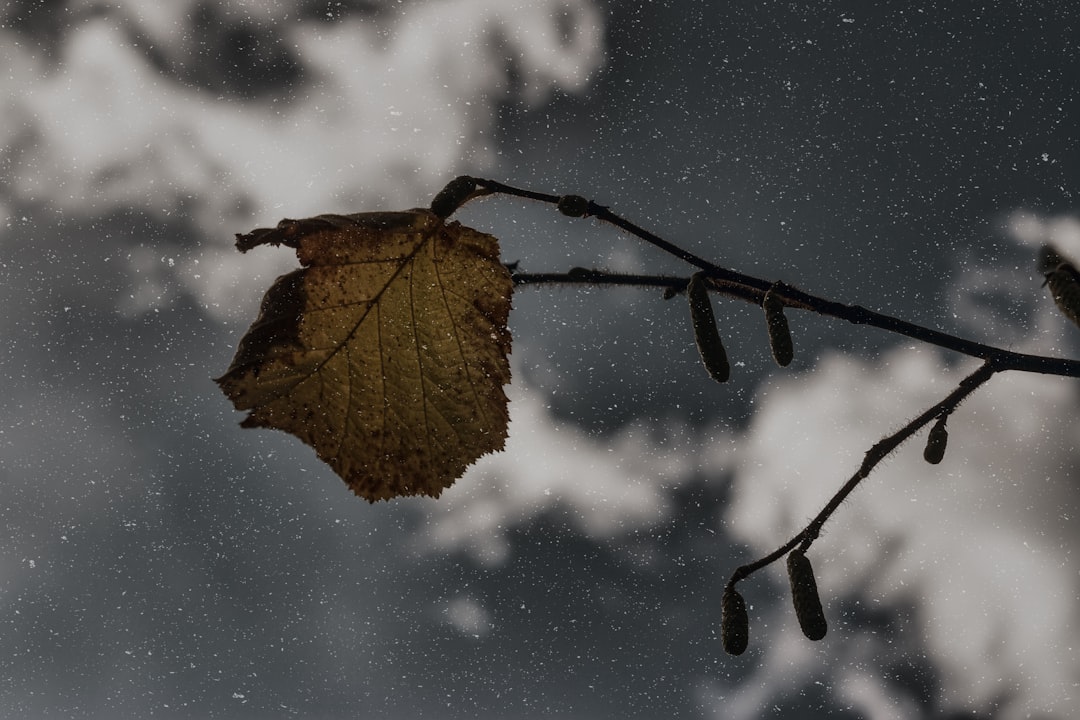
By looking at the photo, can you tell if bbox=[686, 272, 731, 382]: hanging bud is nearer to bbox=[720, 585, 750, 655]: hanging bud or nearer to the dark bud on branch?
the dark bud on branch

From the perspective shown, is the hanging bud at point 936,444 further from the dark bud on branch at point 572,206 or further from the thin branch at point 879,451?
the dark bud on branch at point 572,206

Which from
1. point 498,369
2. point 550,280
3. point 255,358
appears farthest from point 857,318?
point 255,358

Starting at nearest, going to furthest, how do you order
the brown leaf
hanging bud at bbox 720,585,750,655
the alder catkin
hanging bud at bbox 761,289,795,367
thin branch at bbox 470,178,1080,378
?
1. the alder catkin
2. thin branch at bbox 470,178,1080,378
3. hanging bud at bbox 761,289,795,367
4. the brown leaf
5. hanging bud at bbox 720,585,750,655

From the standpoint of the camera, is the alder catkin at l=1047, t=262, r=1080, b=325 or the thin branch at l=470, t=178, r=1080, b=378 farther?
the thin branch at l=470, t=178, r=1080, b=378

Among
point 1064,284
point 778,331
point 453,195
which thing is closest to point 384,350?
point 453,195

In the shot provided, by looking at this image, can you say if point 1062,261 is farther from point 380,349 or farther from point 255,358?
point 255,358

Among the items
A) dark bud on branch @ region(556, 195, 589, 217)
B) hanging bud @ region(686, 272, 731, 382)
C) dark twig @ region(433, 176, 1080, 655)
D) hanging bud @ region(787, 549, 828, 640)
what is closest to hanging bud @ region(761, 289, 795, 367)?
dark twig @ region(433, 176, 1080, 655)
